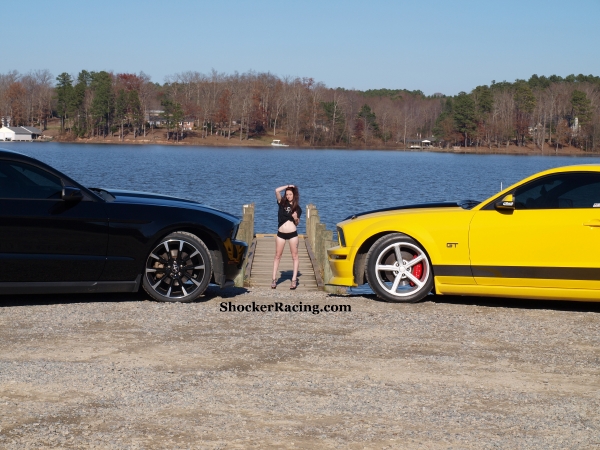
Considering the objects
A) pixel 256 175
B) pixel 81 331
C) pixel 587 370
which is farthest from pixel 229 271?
pixel 256 175

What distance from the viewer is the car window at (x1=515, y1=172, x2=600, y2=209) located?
8.59 metres

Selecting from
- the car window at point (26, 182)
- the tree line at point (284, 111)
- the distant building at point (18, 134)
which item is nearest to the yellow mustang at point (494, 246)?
the car window at point (26, 182)

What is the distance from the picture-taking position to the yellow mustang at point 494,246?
8477mm

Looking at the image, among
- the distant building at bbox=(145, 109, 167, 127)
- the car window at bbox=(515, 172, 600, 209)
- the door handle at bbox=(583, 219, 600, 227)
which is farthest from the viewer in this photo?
the distant building at bbox=(145, 109, 167, 127)

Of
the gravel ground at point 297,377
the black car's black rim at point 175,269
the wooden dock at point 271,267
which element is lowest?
the wooden dock at point 271,267

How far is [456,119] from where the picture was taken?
17175cm

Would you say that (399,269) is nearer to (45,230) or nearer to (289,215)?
(289,215)

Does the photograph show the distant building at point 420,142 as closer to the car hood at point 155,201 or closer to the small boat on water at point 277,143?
the small boat on water at point 277,143

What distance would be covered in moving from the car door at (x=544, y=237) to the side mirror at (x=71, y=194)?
13.6 ft

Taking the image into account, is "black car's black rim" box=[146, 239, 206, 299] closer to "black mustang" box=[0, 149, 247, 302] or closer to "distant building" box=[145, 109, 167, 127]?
"black mustang" box=[0, 149, 247, 302]

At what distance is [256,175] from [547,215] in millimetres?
68488

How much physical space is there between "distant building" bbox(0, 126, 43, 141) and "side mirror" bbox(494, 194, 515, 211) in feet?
549

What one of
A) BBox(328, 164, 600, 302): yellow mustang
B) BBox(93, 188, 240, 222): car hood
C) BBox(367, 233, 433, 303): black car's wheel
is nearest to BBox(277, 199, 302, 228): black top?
BBox(93, 188, 240, 222): car hood

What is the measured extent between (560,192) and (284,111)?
6642 inches
